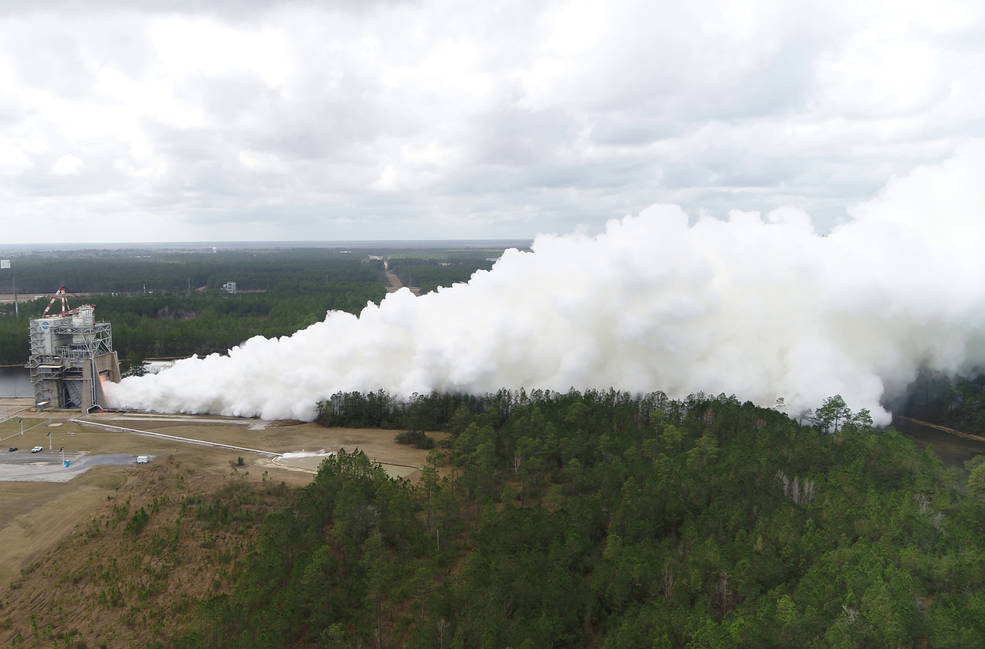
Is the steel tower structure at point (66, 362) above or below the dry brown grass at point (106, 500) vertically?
above

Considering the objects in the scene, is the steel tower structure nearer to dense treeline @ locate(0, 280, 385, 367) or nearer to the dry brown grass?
the dry brown grass

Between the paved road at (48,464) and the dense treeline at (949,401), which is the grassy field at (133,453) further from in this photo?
the dense treeline at (949,401)

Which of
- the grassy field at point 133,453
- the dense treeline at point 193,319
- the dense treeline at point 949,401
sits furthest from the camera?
the dense treeline at point 193,319

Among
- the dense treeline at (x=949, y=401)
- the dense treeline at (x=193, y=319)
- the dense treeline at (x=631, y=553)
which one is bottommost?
the dense treeline at (x=949, y=401)

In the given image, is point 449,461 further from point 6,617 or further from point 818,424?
point 818,424

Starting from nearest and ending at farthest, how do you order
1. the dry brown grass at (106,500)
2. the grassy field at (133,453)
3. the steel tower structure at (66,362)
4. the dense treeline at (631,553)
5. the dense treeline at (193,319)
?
1. the dense treeline at (631,553)
2. the dry brown grass at (106,500)
3. the grassy field at (133,453)
4. the steel tower structure at (66,362)
5. the dense treeline at (193,319)

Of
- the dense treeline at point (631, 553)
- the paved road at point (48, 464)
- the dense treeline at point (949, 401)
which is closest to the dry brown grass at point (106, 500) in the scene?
the paved road at point (48, 464)

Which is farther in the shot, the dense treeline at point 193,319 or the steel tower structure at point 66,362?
the dense treeline at point 193,319

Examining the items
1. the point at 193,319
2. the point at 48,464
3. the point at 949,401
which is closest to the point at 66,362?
the point at 48,464
